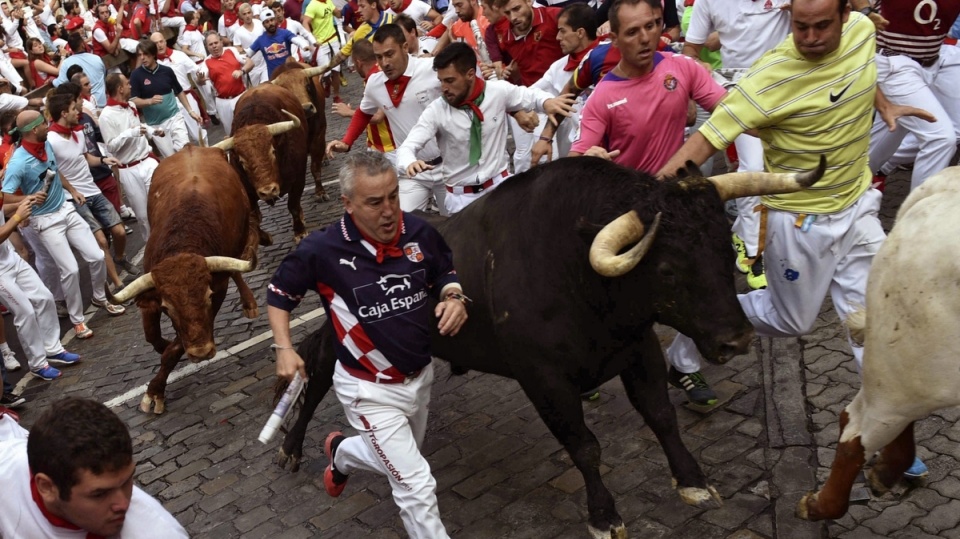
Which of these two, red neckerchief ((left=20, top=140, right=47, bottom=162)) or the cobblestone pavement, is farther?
red neckerchief ((left=20, top=140, right=47, bottom=162))

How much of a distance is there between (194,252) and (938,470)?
6.16m

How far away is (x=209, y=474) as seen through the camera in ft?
22.2

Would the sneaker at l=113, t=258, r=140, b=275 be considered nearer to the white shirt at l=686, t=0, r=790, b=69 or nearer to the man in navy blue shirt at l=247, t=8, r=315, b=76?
the man in navy blue shirt at l=247, t=8, r=315, b=76

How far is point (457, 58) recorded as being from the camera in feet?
23.7

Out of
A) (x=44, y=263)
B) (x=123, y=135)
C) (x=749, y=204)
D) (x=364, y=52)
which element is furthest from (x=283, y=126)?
(x=749, y=204)

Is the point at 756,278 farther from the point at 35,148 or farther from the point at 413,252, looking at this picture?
the point at 35,148

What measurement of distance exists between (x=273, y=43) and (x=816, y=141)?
44.3 ft

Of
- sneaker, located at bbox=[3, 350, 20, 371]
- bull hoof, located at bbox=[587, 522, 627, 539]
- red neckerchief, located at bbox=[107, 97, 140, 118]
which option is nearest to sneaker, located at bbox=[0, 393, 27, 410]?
sneaker, located at bbox=[3, 350, 20, 371]

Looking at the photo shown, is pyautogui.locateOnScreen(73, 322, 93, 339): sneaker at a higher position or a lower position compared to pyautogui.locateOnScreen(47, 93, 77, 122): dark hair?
lower

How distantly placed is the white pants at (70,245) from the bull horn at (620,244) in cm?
775

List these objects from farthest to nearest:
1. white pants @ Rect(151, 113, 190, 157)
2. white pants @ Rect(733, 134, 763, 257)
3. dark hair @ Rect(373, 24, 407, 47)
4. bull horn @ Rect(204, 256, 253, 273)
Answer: white pants @ Rect(151, 113, 190, 157) < dark hair @ Rect(373, 24, 407, 47) < bull horn @ Rect(204, 256, 253, 273) < white pants @ Rect(733, 134, 763, 257)

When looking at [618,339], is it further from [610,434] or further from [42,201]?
[42,201]

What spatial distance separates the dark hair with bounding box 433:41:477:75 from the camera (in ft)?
23.6

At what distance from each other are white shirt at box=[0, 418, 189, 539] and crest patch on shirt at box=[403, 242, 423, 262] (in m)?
2.03
